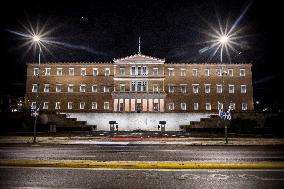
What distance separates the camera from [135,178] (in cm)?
900

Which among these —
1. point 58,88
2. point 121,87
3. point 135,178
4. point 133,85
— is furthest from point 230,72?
point 135,178

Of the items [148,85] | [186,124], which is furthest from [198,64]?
[186,124]

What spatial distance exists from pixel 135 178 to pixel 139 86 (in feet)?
189

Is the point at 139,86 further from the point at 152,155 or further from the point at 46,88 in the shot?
the point at 152,155

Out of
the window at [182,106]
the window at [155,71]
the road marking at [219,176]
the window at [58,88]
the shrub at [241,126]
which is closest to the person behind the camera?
the road marking at [219,176]

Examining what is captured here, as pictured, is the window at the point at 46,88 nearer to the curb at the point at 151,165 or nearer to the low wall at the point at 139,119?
the low wall at the point at 139,119

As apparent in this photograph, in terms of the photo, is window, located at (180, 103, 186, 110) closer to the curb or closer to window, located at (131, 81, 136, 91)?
window, located at (131, 81, 136, 91)

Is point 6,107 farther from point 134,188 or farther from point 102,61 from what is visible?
point 134,188

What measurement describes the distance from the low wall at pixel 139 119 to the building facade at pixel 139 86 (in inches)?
428

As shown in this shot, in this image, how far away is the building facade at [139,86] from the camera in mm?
64938

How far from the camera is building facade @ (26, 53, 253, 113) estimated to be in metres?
64.9

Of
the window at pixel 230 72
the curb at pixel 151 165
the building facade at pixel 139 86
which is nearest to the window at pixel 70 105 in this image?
the building facade at pixel 139 86

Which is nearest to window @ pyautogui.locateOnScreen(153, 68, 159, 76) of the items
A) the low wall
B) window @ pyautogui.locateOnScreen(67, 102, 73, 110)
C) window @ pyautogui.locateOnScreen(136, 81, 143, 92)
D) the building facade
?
the building facade

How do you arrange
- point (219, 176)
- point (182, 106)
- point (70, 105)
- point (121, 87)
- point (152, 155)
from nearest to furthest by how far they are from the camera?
point (219, 176)
point (152, 155)
point (182, 106)
point (70, 105)
point (121, 87)
